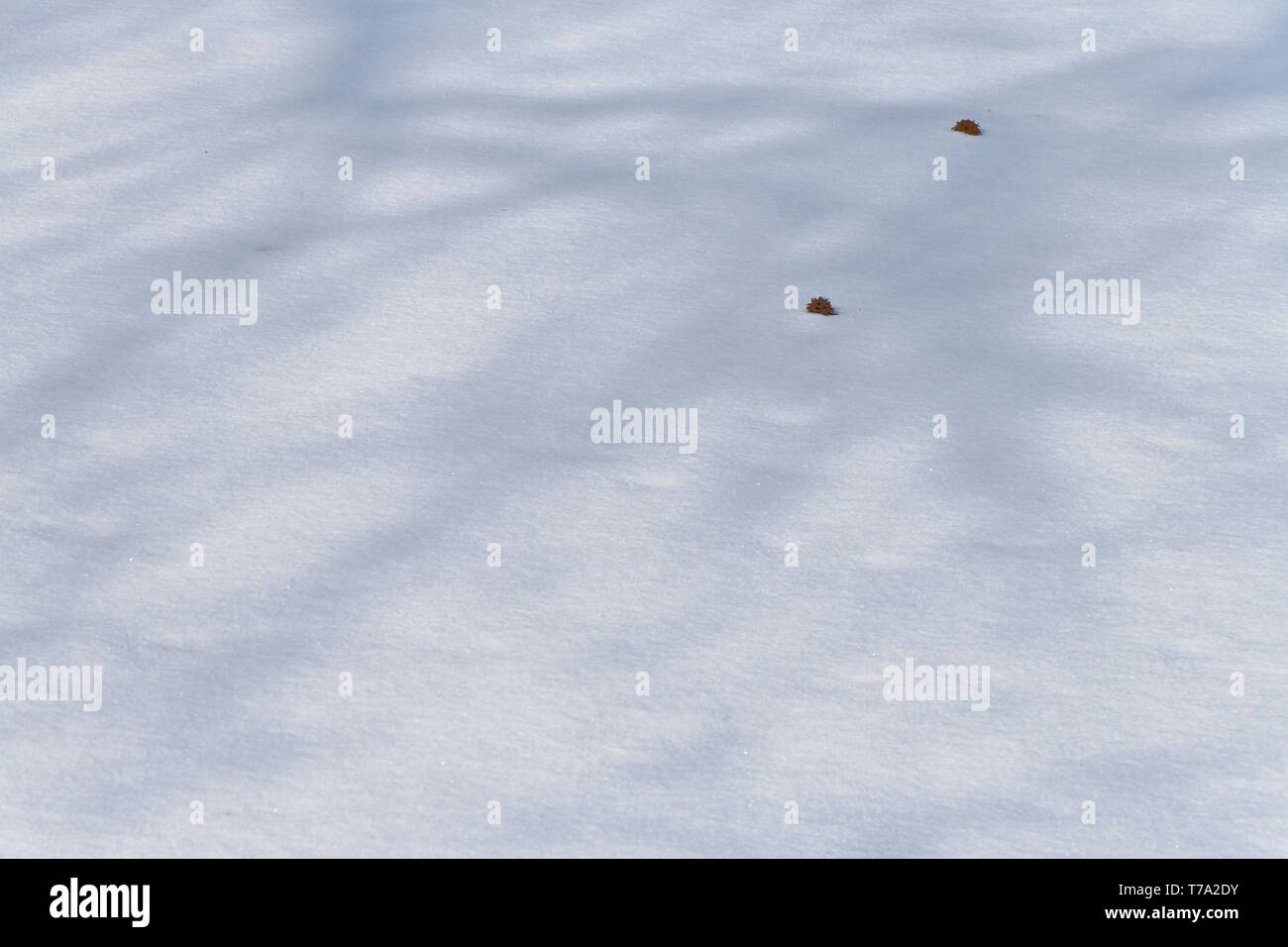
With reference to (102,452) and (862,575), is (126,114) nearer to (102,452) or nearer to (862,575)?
(102,452)

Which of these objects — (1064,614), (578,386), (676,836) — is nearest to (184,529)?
(578,386)

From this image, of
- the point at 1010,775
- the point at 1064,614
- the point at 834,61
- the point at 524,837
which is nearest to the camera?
the point at 524,837

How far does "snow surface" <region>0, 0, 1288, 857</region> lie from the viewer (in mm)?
5379

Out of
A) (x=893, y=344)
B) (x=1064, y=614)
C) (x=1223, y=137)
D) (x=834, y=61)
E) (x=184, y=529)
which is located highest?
(x=834, y=61)

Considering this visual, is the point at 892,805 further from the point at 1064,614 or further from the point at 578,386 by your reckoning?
the point at 578,386

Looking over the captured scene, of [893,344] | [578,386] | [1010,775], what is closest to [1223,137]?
[893,344]

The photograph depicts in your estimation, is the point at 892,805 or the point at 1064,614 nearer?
the point at 892,805

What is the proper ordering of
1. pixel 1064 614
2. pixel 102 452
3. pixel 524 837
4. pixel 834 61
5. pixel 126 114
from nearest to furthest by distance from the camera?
1. pixel 524 837
2. pixel 1064 614
3. pixel 102 452
4. pixel 126 114
5. pixel 834 61

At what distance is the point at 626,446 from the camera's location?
291 inches

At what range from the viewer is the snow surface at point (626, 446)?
17.6 feet

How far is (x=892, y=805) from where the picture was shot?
527cm

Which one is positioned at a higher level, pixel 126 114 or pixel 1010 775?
pixel 126 114

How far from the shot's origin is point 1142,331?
8.65 meters

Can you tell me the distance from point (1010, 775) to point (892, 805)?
0.54 meters
